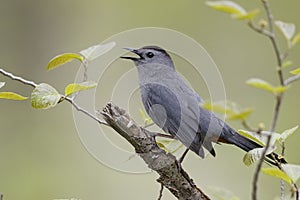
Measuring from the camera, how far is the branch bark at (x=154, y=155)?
0.92m

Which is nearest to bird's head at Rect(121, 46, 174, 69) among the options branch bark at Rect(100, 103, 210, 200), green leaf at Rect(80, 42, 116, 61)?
branch bark at Rect(100, 103, 210, 200)

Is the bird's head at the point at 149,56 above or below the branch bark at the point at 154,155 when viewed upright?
above

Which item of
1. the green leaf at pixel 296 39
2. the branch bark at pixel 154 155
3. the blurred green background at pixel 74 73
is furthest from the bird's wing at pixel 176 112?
the blurred green background at pixel 74 73

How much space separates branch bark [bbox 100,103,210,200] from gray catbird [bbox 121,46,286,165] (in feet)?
0.71

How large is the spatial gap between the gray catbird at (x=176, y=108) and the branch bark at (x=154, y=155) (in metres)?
0.22

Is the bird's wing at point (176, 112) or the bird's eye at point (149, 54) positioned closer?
the bird's wing at point (176, 112)

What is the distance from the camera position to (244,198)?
303cm

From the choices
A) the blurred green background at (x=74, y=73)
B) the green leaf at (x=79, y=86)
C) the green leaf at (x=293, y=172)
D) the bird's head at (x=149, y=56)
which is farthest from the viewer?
the blurred green background at (x=74, y=73)

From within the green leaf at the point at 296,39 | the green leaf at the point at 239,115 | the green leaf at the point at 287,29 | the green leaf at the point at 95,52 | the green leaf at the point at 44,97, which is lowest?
the green leaf at the point at 239,115

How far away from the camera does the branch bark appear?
0.92m

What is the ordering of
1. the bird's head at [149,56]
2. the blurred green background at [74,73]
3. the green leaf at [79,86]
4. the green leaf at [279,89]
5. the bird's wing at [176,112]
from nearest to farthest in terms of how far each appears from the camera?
the green leaf at [279,89] → the green leaf at [79,86] → the bird's wing at [176,112] → the bird's head at [149,56] → the blurred green background at [74,73]

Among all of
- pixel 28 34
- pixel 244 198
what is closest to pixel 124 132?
pixel 244 198

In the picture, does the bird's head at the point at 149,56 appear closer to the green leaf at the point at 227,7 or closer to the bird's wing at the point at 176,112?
the bird's wing at the point at 176,112

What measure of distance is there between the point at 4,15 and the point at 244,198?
6.90ft
